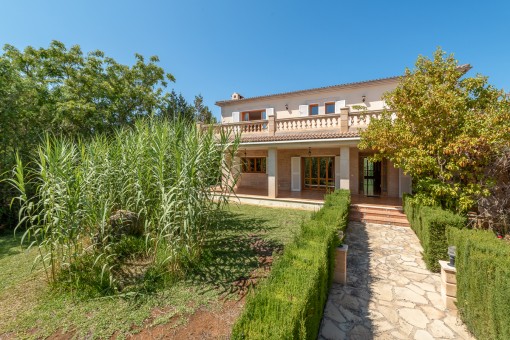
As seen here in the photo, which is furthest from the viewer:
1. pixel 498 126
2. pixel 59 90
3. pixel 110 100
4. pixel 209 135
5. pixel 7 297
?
pixel 110 100

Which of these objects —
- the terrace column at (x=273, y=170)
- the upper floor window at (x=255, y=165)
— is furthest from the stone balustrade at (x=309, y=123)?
the upper floor window at (x=255, y=165)

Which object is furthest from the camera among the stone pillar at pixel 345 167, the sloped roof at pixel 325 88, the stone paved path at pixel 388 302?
the sloped roof at pixel 325 88

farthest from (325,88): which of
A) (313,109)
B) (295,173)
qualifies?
(295,173)

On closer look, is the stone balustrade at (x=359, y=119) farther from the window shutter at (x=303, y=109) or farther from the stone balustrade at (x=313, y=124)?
the window shutter at (x=303, y=109)

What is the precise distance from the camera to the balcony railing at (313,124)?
34.0ft

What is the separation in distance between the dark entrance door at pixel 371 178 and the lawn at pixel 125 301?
9792 mm

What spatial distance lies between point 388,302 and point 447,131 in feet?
19.3

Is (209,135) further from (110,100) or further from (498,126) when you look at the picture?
(110,100)

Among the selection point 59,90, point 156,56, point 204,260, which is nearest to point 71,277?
point 204,260

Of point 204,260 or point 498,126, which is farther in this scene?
point 498,126

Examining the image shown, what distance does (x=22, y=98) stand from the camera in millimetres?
9180

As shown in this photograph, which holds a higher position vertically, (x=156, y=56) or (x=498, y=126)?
(x=156, y=56)

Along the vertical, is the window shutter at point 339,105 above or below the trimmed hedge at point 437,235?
above

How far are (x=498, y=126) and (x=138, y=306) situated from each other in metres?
9.72
